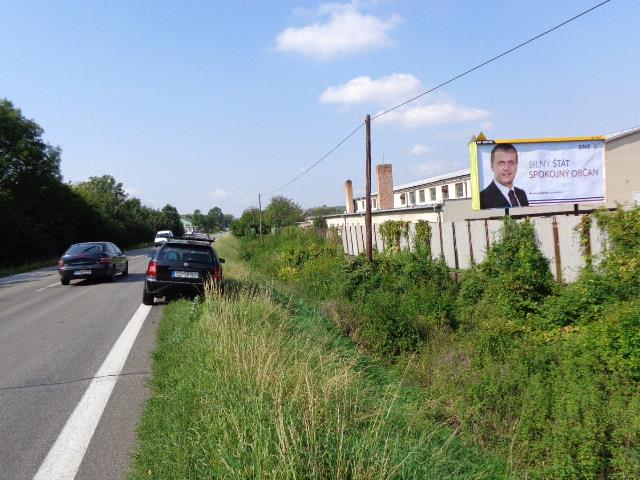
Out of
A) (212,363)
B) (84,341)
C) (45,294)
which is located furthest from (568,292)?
(45,294)

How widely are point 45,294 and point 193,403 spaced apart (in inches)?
536

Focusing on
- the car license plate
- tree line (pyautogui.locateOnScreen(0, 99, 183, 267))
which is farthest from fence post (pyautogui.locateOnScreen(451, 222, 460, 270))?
tree line (pyautogui.locateOnScreen(0, 99, 183, 267))

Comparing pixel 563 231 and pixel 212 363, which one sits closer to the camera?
pixel 212 363

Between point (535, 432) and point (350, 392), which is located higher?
point (350, 392)

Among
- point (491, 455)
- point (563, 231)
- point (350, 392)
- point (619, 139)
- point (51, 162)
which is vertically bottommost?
point (491, 455)

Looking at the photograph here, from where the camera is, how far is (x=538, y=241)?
1260cm

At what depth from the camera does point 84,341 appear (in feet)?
28.7

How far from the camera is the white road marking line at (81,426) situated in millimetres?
4051

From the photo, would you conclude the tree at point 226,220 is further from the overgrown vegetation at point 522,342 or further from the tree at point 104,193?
the overgrown vegetation at point 522,342

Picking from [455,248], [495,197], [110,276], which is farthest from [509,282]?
[110,276]

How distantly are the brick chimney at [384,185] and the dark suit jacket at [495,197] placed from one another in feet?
74.7

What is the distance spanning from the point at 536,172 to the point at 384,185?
2296 cm

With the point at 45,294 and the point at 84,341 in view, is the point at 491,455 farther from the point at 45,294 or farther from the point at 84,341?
the point at 45,294

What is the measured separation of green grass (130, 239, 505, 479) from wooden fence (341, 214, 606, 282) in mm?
6874
